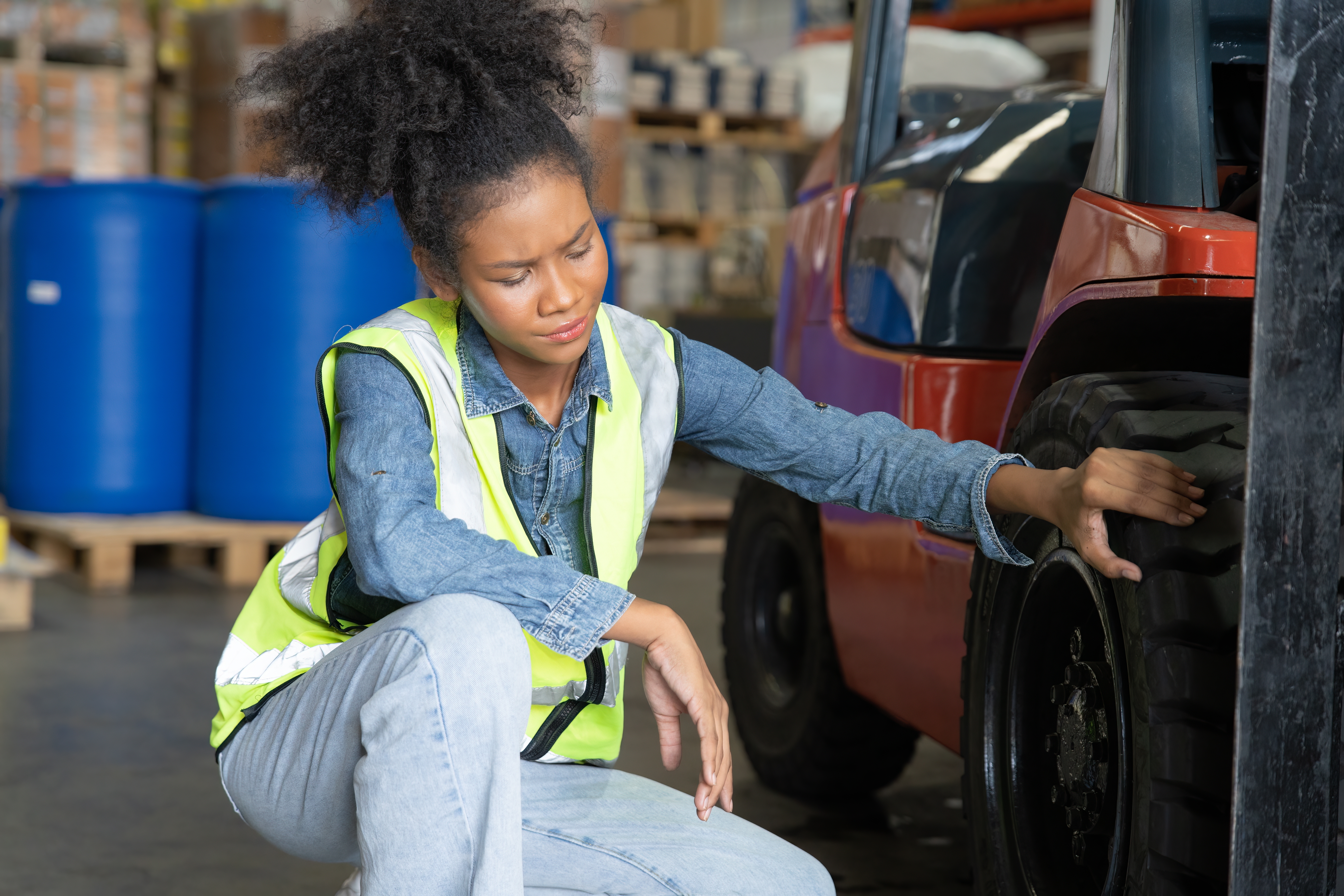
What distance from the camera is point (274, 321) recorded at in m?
5.05

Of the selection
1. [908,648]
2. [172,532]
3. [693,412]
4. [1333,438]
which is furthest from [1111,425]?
[172,532]

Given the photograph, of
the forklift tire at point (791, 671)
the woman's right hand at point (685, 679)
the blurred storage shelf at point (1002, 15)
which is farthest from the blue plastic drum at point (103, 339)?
the blurred storage shelf at point (1002, 15)

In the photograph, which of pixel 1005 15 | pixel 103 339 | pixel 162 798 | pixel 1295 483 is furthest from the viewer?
pixel 1005 15

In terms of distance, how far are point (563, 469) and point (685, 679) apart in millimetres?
335

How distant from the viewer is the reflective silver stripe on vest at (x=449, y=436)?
1690 mm

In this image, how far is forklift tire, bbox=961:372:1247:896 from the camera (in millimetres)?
1400

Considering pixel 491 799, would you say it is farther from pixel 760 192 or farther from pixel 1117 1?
pixel 760 192

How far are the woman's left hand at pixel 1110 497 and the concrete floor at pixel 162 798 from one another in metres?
1.23

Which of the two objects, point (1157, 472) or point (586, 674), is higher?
point (1157, 472)

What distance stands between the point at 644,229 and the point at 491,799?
311 inches

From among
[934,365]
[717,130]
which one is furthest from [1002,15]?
[934,365]

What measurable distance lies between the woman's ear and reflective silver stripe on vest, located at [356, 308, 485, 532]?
0.06 meters

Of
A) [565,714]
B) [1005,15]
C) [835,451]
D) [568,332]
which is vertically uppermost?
[1005,15]

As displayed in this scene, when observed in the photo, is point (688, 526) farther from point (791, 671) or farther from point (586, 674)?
point (586, 674)
